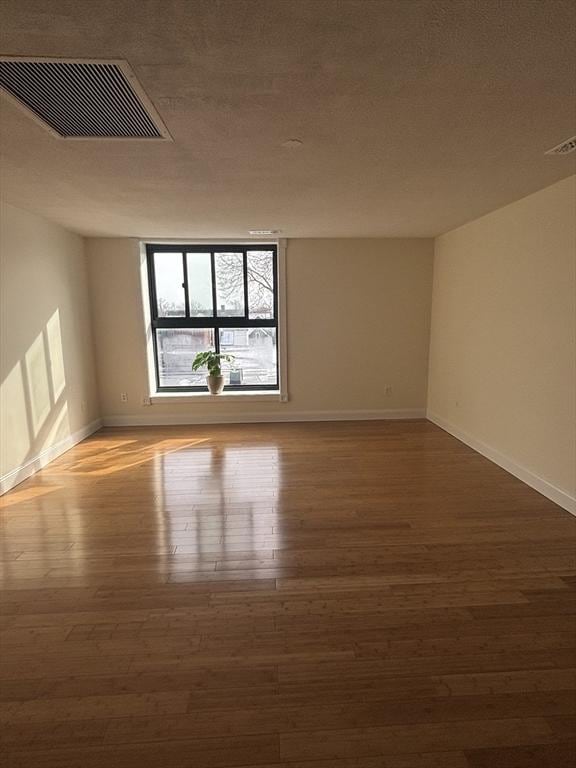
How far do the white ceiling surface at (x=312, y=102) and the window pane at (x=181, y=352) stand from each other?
2178 mm

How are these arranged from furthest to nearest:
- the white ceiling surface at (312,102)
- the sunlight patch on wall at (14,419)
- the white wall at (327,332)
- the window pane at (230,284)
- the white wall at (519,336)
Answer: the window pane at (230,284), the white wall at (327,332), the sunlight patch on wall at (14,419), the white wall at (519,336), the white ceiling surface at (312,102)

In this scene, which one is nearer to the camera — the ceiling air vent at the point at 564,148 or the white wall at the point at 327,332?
the ceiling air vent at the point at 564,148

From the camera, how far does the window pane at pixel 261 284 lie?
17.5 ft

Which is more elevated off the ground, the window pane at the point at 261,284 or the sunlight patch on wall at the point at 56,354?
the window pane at the point at 261,284

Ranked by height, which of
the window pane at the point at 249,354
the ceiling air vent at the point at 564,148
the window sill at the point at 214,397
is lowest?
the window sill at the point at 214,397

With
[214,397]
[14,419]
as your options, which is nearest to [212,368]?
[214,397]

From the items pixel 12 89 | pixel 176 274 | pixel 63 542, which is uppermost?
pixel 12 89

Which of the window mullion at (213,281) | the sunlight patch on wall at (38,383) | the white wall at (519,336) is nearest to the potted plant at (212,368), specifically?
the window mullion at (213,281)

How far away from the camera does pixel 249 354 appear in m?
5.50

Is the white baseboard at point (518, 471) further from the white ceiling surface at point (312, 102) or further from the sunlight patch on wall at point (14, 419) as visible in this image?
the sunlight patch on wall at point (14, 419)

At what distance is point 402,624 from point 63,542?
2.17m

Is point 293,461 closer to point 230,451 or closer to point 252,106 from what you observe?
point 230,451

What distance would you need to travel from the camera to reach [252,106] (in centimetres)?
177

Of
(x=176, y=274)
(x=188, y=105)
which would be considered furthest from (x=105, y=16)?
(x=176, y=274)
